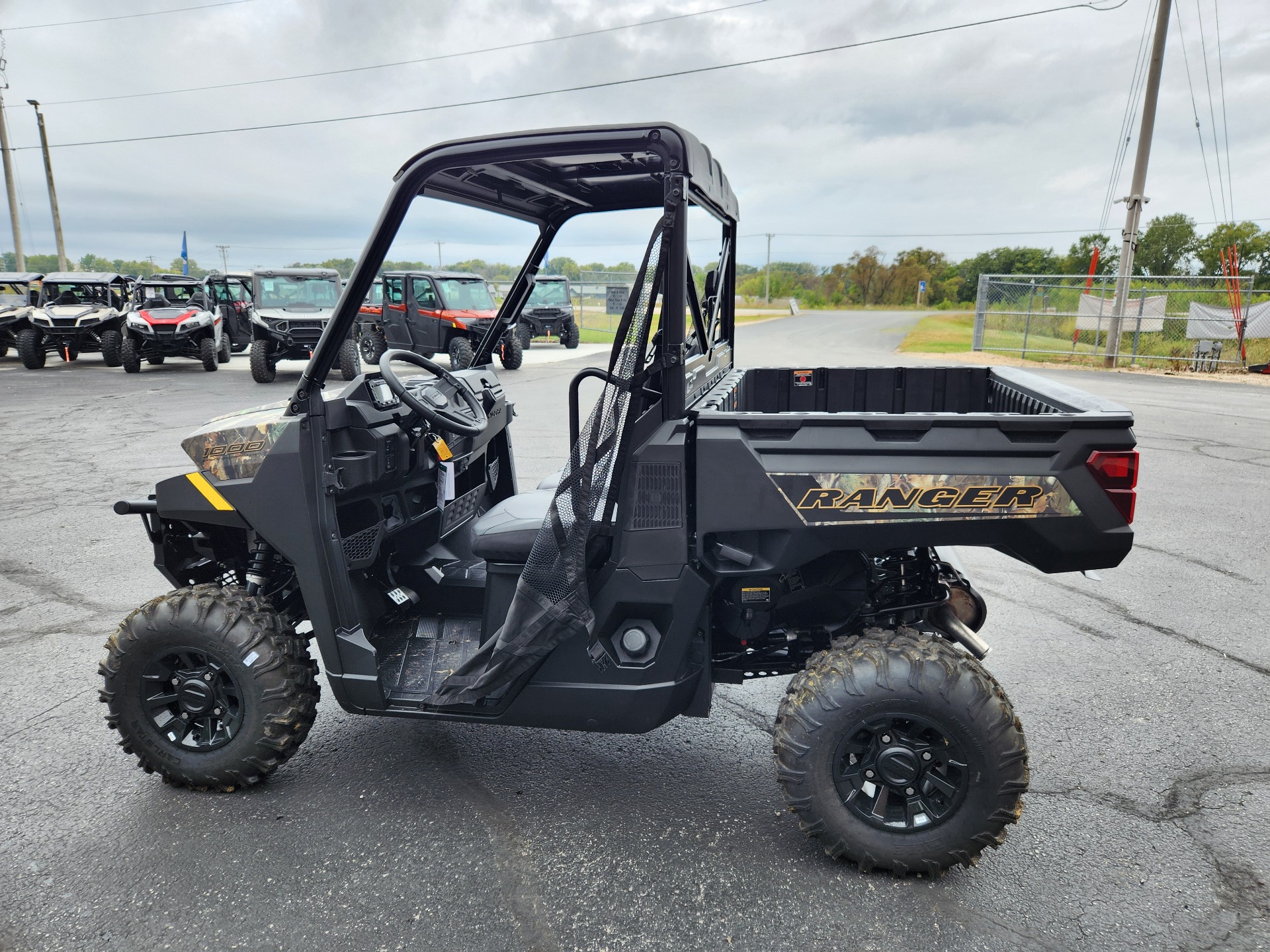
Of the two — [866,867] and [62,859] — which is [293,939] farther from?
[866,867]

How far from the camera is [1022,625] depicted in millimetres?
4363

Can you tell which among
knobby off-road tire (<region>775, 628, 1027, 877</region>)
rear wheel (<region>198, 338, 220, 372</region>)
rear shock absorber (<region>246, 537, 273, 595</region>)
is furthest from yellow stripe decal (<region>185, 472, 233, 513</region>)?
rear wheel (<region>198, 338, 220, 372</region>)

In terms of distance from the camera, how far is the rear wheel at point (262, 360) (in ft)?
49.8

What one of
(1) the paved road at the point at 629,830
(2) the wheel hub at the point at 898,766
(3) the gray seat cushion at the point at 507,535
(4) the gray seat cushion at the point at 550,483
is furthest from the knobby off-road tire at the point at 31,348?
(2) the wheel hub at the point at 898,766

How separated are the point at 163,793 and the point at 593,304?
25175mm

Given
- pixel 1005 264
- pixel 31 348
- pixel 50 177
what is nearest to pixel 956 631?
pixel 31 348

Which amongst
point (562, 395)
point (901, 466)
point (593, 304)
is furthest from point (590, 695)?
point (593, 304)

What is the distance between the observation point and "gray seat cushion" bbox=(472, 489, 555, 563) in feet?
8.64

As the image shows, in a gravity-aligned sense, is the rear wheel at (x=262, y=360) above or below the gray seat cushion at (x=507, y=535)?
below

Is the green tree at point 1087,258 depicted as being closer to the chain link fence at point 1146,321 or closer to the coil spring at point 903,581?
the chain link fence at point 1146,321

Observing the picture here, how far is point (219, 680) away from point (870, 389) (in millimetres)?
3026

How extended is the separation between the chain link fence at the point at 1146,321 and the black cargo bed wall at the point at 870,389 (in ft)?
51.1

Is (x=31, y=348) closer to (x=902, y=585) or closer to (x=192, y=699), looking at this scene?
(x=192, y=699)

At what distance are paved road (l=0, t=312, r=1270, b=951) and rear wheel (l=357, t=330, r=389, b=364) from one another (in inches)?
586
